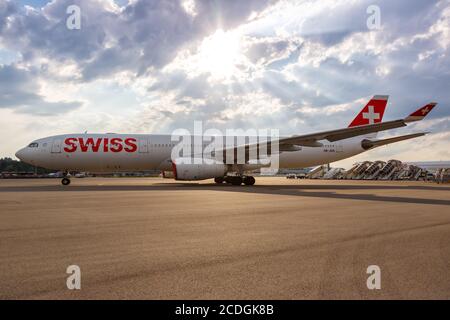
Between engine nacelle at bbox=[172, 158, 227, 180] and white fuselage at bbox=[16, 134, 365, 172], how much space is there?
328 cm

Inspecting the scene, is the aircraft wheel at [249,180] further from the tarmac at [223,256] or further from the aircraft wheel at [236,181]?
the tarmac at [223,256]

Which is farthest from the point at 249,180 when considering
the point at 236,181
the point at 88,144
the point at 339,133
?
the point at 88,144

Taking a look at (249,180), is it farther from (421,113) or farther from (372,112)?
(372,112)

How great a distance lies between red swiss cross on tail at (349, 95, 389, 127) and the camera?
28781mm

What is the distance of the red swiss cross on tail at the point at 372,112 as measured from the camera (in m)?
28.8

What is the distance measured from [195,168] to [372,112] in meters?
15.8

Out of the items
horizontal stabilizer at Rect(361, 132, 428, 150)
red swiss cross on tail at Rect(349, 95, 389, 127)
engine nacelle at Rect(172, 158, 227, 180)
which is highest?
red swiss cross on tail at Rect(349, 95, 389, 127)

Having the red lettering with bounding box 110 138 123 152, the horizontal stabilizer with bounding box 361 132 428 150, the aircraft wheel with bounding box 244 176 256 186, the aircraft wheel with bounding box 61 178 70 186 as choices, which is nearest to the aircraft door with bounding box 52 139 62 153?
the aircraft wheel with bounding box 61 178 70 186

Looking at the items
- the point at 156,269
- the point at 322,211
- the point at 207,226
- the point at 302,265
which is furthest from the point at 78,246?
the point at 322,211

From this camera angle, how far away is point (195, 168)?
22281 mm

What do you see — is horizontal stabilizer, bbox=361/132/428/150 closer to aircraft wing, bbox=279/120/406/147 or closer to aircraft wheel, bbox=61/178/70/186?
aircraft wing, bbox=279/120/406/147

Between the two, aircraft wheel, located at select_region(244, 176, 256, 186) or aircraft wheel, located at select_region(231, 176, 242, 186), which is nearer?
aircraft wheel, located at select_region(231, 176, 242, 186)

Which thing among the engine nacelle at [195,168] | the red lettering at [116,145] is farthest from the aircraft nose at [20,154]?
the engine nacelle at [195,168]
